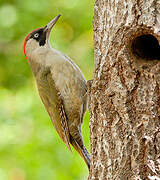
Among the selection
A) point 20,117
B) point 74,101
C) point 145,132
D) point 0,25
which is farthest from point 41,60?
point 0,25

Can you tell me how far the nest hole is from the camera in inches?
120

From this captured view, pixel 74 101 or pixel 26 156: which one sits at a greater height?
pixel 74 101

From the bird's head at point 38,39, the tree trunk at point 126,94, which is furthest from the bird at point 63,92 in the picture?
the tree trunk at point 126,94

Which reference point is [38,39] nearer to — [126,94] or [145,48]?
[145,48]

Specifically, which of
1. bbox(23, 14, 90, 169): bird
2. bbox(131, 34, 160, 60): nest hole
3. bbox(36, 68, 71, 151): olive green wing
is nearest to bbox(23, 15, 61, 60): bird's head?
bbox(23, 14, 90, 169): bird

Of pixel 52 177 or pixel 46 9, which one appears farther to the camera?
pixel 46 9

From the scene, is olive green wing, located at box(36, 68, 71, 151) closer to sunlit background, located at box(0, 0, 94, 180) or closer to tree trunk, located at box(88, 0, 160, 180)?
sunlit background, located at box(0, 0, 94, 180)

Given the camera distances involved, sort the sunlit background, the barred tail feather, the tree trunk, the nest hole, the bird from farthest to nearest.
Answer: the sunlit background
the bird
the barred tail feather
the nest hole
the tree trunk

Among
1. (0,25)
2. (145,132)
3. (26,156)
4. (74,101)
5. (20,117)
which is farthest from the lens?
(0,25)

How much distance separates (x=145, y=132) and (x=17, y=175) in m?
3.19

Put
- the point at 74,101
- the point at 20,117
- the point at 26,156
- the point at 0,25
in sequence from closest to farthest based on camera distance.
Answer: the point at 74,101
the point at 26,156
the point at 20,117
the point at 0,25

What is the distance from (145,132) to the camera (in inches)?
113

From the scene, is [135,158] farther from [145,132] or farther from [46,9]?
[46,9]

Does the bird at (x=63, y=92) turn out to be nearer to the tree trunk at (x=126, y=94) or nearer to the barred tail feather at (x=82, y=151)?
the barred tail feather at (x=82, y=151)
